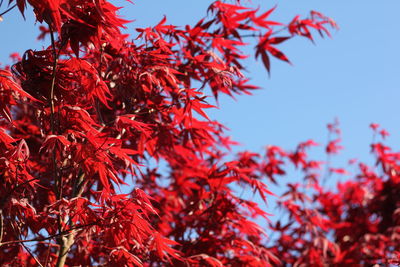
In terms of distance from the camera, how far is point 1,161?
1.68 metres

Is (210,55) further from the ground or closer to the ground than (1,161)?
further from the ground

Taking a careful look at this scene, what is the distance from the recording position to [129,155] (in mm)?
2586

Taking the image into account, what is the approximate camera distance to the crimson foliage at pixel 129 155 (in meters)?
1.64

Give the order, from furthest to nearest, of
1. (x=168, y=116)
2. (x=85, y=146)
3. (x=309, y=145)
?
(x=309, y=145) < (x=168, y=116) < (x=85, y=146)

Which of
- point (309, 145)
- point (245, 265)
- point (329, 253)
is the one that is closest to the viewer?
point (245, 265)

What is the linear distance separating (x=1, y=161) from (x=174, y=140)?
1212 mm

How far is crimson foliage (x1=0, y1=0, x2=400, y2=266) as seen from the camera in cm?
164

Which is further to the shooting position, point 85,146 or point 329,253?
point 329,253

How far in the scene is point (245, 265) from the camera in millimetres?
2414

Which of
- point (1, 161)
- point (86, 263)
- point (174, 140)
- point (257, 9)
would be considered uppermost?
point (257, 9)

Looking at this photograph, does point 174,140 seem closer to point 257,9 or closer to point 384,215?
point 257,9

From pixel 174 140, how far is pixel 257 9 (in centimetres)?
97

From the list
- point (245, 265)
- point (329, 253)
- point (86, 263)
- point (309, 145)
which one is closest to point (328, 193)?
point (309, 145)

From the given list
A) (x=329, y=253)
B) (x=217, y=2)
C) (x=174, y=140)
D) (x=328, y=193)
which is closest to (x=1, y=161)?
(x=174, y=140)
